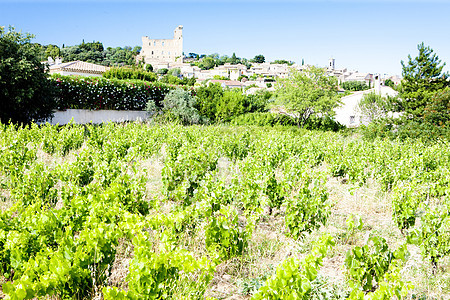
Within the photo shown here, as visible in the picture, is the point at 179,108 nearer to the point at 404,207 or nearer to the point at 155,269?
the point at 404,207

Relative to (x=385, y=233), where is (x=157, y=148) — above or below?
above

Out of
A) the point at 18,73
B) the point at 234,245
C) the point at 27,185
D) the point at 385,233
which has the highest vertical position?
the point at 18,73

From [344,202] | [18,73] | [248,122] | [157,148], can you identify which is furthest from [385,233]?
[248,122]

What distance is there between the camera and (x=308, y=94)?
19609 millimetres

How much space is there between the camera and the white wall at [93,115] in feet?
52.5

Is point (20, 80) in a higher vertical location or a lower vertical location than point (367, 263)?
higher

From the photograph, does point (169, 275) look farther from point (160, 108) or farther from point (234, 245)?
point (160, 108)

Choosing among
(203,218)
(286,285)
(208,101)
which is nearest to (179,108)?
(208,101)

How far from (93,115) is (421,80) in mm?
18683

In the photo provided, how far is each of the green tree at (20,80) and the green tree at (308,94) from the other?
12833 millimetres

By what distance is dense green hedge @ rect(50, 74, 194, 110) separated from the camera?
15.9 m

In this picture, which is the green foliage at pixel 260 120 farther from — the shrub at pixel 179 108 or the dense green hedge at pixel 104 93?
the dense green hedge at pixel 104 93

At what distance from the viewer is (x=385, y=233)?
5.26 meters

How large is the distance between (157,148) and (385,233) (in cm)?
565
